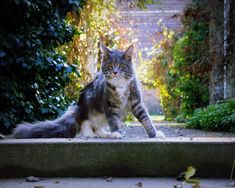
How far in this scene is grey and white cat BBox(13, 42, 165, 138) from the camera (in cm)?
345

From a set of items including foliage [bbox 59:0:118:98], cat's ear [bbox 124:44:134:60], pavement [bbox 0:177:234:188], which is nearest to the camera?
pavement [bbox 0:177:234:188]

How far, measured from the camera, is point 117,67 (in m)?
3.55

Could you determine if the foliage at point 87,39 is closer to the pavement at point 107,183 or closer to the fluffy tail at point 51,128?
the fluffy tail at point 51,128

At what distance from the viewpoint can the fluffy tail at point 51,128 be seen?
11.2 feet

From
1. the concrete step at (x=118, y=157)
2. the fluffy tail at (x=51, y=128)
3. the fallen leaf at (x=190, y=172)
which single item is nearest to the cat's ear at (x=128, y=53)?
the fluffy tail at (x=51, y=128)

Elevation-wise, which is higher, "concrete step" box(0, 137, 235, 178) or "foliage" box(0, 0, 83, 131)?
"foliage" box(0, 0, 83, 131)

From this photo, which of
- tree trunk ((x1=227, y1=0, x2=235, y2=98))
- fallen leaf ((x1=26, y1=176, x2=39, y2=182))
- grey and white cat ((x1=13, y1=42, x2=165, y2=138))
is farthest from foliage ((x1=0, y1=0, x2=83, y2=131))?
tree trunk ((x1=227, y1=0, x2=235, y2=98))

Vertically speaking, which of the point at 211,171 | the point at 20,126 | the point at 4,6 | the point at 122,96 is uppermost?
the point at 4,6

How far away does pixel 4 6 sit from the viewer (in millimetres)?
3666

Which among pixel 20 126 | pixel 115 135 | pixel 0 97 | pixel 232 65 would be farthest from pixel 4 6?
pixel 232 65

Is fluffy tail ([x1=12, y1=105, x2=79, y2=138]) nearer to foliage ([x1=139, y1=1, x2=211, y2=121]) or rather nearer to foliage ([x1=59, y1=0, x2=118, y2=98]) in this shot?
foliage ([x1=59, y1=0, x2=118, y2=98])

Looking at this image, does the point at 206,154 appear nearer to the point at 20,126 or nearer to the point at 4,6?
the point at 20,126

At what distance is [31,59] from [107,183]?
5.79 ft

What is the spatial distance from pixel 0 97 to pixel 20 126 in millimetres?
418
